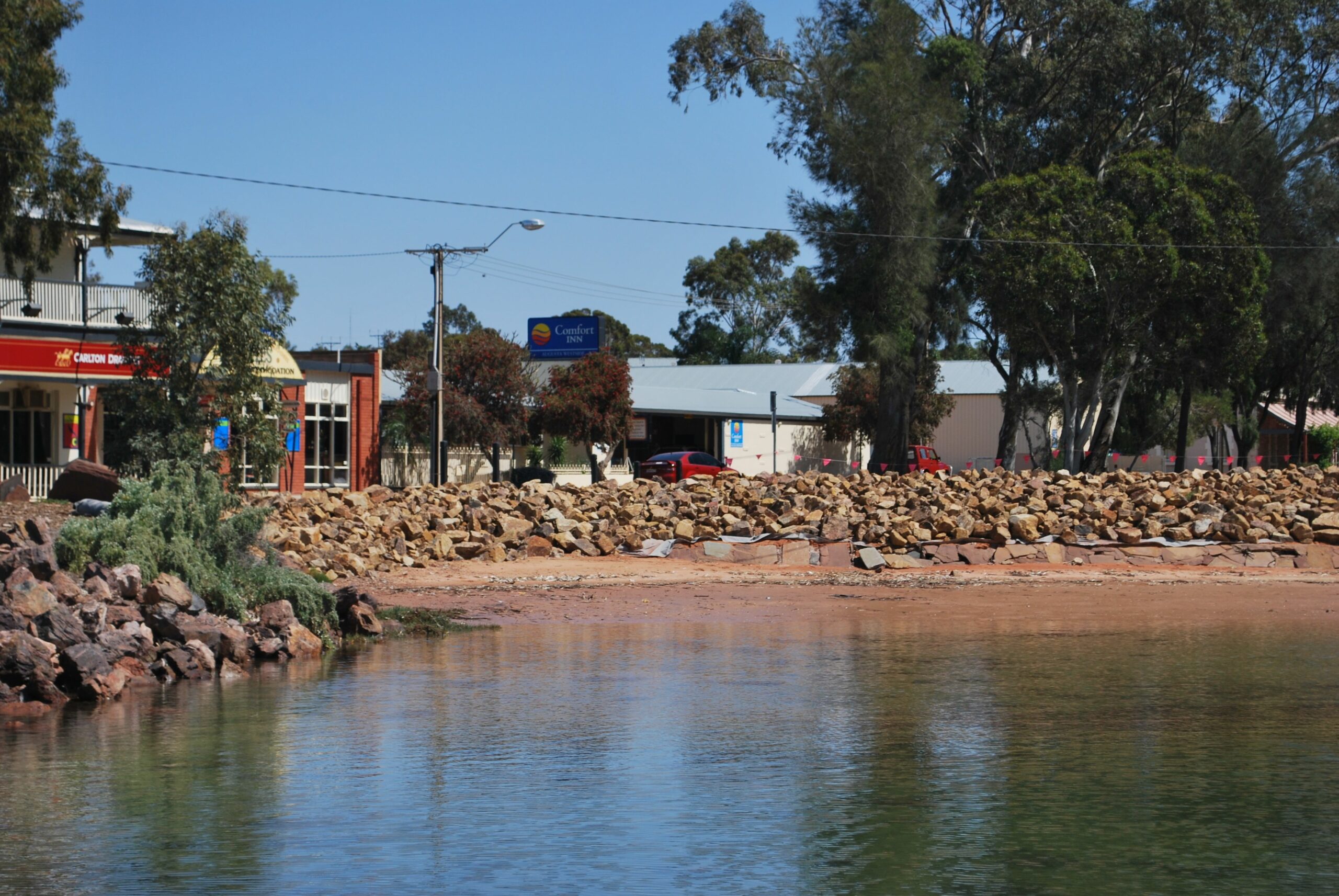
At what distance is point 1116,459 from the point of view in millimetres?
70688

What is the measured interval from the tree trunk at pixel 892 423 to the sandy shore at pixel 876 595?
23.3 metres

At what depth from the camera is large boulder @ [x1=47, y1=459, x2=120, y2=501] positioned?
24125 mm

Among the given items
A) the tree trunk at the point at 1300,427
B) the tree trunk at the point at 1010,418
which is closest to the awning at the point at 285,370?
the tree trunk at the point at 1010,418

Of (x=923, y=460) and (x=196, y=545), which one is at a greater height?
(x=923, y=460)

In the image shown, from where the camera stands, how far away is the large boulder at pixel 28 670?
12.3 m

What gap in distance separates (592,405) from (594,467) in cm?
241

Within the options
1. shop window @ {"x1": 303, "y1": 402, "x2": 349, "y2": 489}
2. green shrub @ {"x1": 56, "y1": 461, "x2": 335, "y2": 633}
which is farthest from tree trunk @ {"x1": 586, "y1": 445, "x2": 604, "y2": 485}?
green shrub @ {"x1": 56, "y1": 461, "x2": 335, "y2": 633}

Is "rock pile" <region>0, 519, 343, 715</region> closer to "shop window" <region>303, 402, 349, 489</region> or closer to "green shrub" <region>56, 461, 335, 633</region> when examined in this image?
"green shrub" <region>56, 461, 335, 633</region>

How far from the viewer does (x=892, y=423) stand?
50250 millimetres

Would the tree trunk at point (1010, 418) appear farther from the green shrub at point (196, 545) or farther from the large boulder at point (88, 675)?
the large boulder at point (88, 675)

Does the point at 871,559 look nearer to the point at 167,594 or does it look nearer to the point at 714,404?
the point at 167,594

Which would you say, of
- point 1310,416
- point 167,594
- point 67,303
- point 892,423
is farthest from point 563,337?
point 167,594

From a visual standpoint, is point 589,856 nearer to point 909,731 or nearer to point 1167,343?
point 909,731

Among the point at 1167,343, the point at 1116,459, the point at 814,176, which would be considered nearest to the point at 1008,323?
the point at 1167,343
